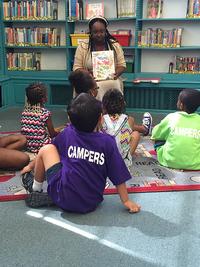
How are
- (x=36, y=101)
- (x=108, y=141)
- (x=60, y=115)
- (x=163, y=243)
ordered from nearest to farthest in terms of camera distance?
(x=163, y=243)
(x=108, y=141)
(x=36, y=101)
(x=60, y=115)

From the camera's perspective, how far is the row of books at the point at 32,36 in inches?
199

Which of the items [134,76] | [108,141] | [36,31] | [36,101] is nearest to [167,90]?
[134,76]

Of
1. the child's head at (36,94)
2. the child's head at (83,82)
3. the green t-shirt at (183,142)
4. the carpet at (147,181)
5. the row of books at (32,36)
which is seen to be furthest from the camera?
the row of books at (32,36)

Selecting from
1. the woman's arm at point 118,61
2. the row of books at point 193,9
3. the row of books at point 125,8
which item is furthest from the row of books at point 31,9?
the row of books at point 193,9

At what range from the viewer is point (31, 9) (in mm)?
4984

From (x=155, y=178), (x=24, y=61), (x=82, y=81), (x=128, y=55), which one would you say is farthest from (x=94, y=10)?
(x=155, y=178)

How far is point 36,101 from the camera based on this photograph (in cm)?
290

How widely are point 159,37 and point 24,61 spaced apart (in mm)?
2040

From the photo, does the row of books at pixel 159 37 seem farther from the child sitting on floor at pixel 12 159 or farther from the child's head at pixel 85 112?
the child's head at pixel 85 112

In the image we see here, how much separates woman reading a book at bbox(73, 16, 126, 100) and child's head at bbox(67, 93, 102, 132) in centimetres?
178

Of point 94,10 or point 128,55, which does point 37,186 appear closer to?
point 128,55

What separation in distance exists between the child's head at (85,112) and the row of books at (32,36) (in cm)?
335

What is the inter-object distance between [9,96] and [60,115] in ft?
3.15

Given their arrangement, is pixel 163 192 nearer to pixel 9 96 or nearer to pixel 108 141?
pixel 108 141
